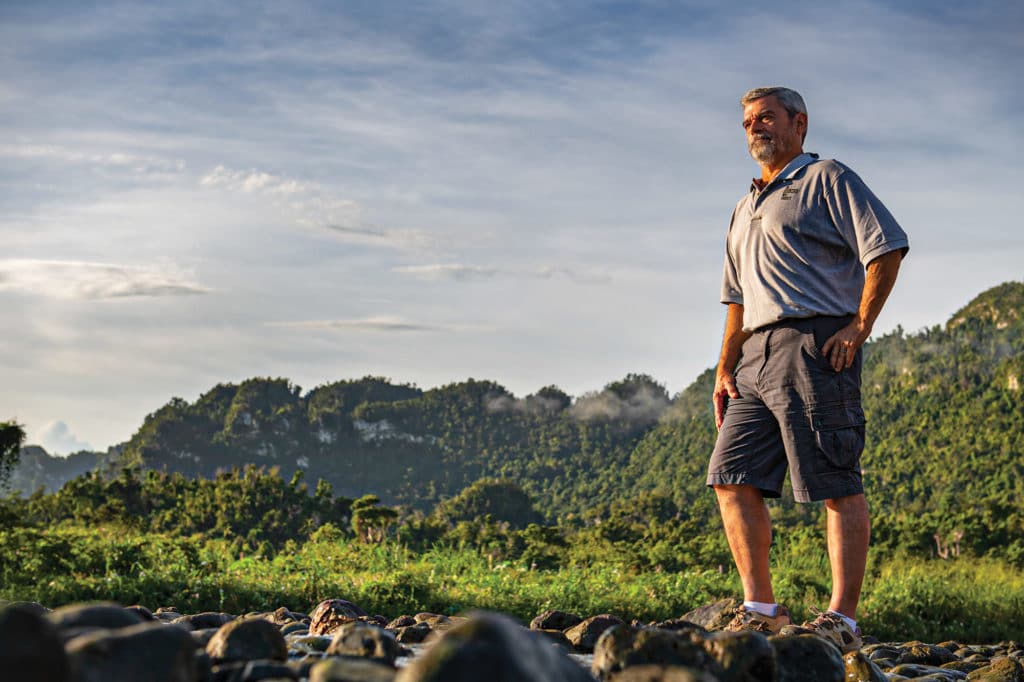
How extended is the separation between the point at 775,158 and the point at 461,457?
183 feet

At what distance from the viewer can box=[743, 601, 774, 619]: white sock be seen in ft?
12.2

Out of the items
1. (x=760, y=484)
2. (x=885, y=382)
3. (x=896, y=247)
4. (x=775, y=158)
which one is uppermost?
(x=885, y=382)

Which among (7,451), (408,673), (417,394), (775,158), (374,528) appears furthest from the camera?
(417,394)

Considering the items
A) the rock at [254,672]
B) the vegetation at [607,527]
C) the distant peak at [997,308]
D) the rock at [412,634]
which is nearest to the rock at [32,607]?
the rock at [254,672]

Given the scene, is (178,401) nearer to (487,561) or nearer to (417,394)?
(417,394)

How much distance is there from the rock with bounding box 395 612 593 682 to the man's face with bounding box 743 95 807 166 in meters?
2.67

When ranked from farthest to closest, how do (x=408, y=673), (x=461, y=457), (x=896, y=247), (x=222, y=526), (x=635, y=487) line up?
(x=461, y=457) → (x=635, y=487) → (x=222, y=526) → (x=896, y=247) → (x=408, y=673)

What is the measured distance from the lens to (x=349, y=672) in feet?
6.52

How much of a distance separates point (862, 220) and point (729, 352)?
823 millimetres

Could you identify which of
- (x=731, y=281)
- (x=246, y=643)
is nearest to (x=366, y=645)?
(x=246, y=643)

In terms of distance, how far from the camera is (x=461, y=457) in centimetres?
5922

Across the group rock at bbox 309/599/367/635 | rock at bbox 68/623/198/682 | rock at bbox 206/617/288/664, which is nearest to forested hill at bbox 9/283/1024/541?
rock at bbox 309/599/367/635

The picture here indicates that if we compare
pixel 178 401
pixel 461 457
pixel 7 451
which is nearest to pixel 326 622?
pixel 7 451

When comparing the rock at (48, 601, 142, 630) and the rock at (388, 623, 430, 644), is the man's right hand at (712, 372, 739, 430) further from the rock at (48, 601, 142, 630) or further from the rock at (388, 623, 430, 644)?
the rock at (48, 601, 142, 630)
